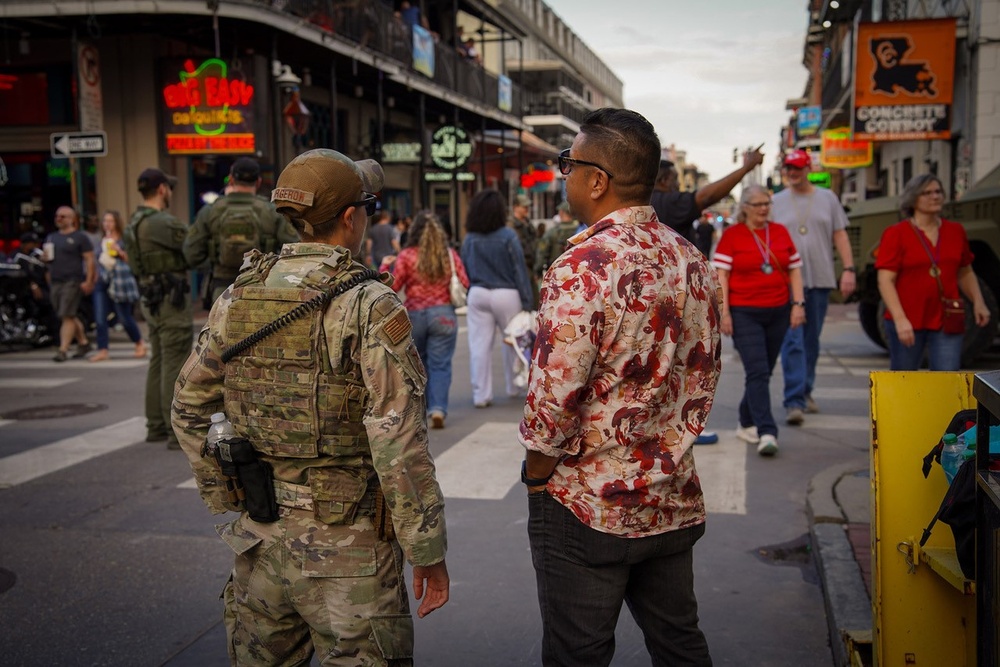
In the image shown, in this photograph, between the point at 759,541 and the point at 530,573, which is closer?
the point at 530,573

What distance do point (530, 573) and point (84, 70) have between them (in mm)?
A: 14518

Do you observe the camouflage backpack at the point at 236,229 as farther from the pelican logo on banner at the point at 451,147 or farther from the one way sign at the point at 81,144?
the pelican logo on banner at the point at 451,147

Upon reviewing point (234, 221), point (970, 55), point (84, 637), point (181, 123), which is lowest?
point (84, 637)

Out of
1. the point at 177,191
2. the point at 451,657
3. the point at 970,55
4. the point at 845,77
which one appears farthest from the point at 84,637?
the point at 845,77

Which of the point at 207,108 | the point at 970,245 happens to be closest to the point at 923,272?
the point at 970,245

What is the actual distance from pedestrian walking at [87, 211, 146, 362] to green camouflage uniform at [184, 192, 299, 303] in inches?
212

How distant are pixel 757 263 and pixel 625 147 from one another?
4351mm

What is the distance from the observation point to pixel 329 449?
95.8 inches

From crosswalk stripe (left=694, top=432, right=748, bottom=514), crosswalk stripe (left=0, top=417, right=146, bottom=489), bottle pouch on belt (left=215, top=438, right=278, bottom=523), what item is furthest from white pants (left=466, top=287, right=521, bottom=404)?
bottle pouch on belt (left=215, top=438, right=278, bottom=523)

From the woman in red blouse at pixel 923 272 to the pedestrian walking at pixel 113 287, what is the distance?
9.23 metres

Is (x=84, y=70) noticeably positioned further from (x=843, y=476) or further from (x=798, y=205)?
(x=843, y=476)

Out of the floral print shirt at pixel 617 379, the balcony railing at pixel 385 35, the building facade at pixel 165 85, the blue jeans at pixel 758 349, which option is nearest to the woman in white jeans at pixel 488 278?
the blue jeans at pixel 758 349

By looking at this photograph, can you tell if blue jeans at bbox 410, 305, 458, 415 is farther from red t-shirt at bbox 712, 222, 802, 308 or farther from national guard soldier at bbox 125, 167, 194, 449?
red t-shirt at bbox 712, 222, 802, 308

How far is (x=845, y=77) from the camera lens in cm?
2706
